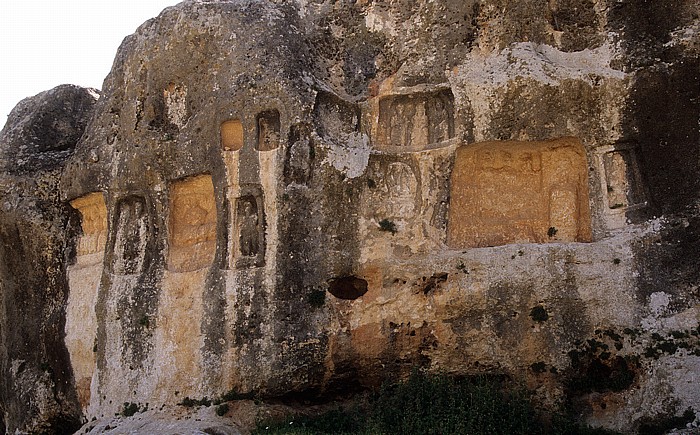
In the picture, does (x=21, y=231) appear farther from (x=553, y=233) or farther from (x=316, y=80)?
(x=553, y=233)

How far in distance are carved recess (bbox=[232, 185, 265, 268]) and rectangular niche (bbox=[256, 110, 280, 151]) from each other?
791 mm

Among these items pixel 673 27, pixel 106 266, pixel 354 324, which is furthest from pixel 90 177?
pixel 673 27

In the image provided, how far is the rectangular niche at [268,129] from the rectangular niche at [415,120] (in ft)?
5.99

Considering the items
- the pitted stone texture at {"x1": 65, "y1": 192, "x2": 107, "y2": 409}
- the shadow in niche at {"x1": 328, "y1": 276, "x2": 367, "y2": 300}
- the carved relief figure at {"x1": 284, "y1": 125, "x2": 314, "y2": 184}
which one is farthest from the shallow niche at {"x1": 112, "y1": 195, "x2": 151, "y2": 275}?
the shadow in niche at {"x1": 328, "y1": 276, "x2": 367, "y2": 300}

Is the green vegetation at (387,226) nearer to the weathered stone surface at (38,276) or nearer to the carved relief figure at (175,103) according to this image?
the carved relief figure at (175,103)

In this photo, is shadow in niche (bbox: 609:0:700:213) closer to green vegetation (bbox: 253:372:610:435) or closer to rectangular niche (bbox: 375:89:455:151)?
rectangular niche (bbox: 375:89:455:151)

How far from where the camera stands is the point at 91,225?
1931 cm

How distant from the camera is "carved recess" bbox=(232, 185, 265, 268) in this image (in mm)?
16422

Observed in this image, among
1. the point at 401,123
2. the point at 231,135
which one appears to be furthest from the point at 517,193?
the point at 231,135

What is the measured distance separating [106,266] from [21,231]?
8.90 ft

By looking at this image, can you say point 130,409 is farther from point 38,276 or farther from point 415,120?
point 415,120

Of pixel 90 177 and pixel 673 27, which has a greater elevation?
pixel 673 27

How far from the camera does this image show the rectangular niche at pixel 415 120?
55.3ft

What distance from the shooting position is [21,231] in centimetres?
1958
